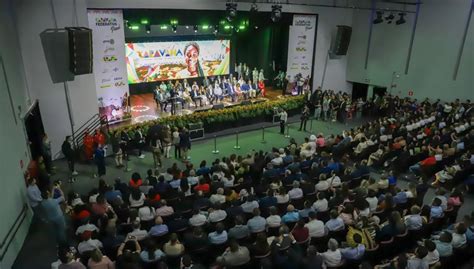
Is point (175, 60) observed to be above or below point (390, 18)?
below

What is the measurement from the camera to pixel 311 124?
16.4 meters

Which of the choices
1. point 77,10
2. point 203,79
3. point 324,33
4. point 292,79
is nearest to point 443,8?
point 324,33

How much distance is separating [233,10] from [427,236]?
1100 centimetres

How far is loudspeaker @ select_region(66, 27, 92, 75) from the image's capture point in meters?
10.8

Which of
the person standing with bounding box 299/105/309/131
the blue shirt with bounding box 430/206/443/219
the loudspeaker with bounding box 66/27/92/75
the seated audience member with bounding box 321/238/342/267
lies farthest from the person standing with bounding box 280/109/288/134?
the seated audience member with bounding box 321/238/342/267

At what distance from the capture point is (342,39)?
64.0 ft

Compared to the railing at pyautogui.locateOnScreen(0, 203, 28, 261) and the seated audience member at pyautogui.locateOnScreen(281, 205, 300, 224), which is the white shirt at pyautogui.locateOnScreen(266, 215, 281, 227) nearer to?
the seated audience member at pyautogui.locateOnScreen(281, 205, 300, 224)

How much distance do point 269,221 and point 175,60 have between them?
15.5 metres

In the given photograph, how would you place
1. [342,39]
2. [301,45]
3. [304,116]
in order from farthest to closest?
[342,39] < [301,45] < [304,116]

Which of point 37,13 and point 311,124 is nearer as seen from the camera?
point 37,13

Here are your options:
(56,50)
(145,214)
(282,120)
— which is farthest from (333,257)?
(56,50)

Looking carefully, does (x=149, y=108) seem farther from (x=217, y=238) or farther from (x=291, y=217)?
(x=217, y=238)

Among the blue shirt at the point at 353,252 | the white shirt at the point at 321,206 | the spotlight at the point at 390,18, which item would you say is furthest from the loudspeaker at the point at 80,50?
the spotlight at the point at 390,18

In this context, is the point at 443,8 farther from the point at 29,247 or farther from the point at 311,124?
the point at 29,247
